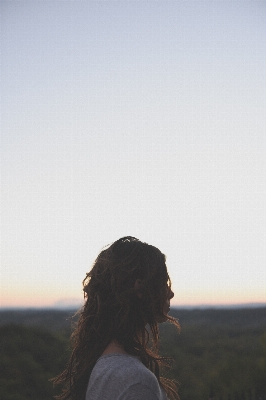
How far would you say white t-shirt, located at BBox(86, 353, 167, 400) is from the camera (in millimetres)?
1544

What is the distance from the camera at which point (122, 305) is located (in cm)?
186

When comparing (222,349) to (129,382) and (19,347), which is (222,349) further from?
(129,382)

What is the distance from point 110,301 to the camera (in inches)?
76.0

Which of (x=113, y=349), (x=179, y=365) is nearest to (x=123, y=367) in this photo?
(x=113, y=349)

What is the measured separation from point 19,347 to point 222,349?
11.5 metres

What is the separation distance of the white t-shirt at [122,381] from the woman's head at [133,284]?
0.20m

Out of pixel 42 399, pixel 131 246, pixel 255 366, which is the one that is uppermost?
pixel 131 246

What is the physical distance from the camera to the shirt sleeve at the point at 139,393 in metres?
1.53

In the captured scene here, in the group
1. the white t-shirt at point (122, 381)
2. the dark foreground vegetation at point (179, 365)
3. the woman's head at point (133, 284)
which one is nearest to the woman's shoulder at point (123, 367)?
the white t-shirt at point (122, 381)

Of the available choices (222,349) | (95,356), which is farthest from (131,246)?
(222,349)

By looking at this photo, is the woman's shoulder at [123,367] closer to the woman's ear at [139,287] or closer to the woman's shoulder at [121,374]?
the woman's shoulder at [121,374]

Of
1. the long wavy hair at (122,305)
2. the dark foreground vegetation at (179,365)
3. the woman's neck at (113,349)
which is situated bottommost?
the dark foreground vegetation at (179,365)

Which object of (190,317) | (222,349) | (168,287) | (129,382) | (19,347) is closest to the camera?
(129,382)

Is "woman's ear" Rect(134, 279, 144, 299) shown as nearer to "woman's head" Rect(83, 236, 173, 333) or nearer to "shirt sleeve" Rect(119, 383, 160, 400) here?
"woman's head" Rect(83, 236, 173, 333)
